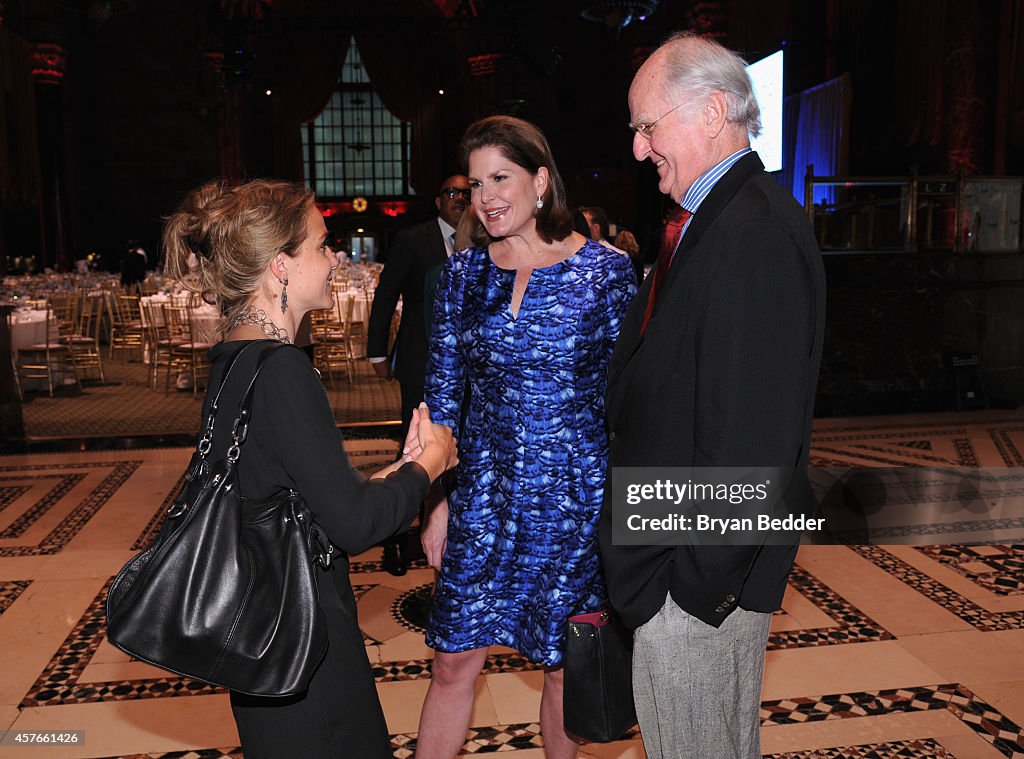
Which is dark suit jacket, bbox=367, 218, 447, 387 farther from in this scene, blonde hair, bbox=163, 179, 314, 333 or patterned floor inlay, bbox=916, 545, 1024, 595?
patterned floor inlay, bbox=916, 545, 1024, 595

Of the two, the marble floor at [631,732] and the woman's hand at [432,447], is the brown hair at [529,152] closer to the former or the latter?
the woman's hand at [432,447]

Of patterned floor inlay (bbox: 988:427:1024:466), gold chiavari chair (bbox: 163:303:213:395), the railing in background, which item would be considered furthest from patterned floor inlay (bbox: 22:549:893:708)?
Answer: gold chiavari chair (bbox: 163:303:213:395)

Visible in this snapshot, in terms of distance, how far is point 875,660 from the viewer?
300cm

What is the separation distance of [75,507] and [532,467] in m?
3.89

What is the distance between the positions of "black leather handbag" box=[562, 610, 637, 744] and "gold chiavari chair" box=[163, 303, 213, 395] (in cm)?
735

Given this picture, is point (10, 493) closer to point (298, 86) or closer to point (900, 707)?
point (900, 707)

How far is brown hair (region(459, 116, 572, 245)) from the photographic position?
202cm

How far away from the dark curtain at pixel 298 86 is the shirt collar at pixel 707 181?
2044 cm

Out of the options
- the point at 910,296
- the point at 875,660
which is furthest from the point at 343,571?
the point at 910,296

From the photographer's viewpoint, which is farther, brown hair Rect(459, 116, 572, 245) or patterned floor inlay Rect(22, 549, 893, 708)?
patterned floor inlay Rect(22, 549, 893, 708)

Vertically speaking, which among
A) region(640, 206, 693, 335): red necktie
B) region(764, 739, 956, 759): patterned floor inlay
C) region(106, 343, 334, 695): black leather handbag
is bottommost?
region(764, 739, 956, 759): patterned floor inlay

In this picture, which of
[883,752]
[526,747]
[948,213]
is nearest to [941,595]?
[883,752]

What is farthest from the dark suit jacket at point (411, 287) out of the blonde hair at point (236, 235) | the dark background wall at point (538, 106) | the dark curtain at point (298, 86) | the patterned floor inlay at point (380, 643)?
the dark curtain at point (298, 86)

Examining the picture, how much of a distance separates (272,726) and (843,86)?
13.2m
